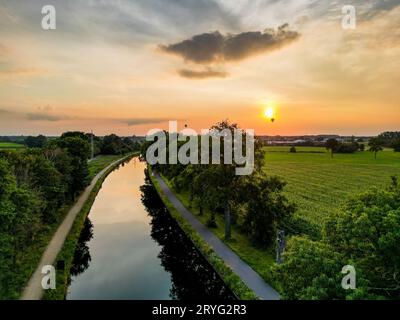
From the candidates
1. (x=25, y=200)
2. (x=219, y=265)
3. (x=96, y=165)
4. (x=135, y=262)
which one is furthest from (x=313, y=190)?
(x=96, y=165)

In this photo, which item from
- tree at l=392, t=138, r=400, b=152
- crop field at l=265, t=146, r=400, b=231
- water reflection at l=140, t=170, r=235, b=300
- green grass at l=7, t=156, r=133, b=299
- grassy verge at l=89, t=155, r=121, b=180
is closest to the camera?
green grass at l=7, t=156, r=133, b=299

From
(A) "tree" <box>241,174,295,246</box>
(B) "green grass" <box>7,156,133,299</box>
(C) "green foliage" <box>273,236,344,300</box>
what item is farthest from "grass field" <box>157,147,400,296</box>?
(B) "green grass" <box>7,156,133,299</box>

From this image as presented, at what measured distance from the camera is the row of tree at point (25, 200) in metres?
22.5

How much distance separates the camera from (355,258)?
1562 cm

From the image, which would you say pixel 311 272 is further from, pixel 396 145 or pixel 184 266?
pixel 396 145

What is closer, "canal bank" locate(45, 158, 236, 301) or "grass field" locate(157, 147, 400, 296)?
"canal bank" locate(45, 158, 236, 301)

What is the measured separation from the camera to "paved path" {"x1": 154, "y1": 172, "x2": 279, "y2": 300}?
78.6ft

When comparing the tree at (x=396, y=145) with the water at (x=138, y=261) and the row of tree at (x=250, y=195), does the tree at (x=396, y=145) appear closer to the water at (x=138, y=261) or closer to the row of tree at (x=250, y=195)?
the water at (x=138, y=261)

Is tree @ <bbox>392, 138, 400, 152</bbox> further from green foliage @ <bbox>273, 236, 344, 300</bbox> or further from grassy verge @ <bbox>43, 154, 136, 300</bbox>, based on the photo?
green foliage @ <bbox>273, 236, 344, 300</bbox>

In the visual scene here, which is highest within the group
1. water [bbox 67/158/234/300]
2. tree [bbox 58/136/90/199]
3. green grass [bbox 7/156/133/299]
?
tree [bbox 58/136/90/199]

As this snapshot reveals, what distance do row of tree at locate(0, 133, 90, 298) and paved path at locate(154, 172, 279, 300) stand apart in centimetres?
1462

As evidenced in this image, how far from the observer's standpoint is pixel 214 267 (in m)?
29.8
